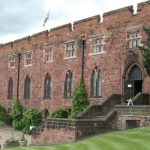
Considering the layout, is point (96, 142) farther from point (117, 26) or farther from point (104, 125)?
point (117, 26)

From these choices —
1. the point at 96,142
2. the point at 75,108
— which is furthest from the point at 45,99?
the point at 96,142

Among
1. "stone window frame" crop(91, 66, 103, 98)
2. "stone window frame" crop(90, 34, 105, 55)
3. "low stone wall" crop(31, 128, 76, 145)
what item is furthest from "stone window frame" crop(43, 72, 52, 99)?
"low stone wall" crop(31, 128, 76, 145)

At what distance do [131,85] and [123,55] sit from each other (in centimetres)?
227

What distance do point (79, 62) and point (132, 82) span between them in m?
6.93

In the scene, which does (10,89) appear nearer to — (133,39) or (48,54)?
(48,54)

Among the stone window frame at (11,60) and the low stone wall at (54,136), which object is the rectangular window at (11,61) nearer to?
the stone window frame at (11,60)

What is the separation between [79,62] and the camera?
39.8 meters

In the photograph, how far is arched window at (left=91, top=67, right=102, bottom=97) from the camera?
122 feet

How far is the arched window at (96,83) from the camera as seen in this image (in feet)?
122

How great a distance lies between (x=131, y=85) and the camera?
1345 inches

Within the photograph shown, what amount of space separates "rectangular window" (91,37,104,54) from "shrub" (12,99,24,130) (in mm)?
10995

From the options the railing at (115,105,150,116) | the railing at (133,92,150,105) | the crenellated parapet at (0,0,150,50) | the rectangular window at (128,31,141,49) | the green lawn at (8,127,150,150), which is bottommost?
the green lawn at (8,127,150,150)

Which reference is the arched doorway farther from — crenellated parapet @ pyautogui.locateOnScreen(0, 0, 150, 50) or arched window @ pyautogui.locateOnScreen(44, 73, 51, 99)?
arched window @ pyautogui.locateOnScreen(44, 73, 51, 99)

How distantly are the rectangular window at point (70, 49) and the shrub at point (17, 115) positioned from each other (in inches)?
319
